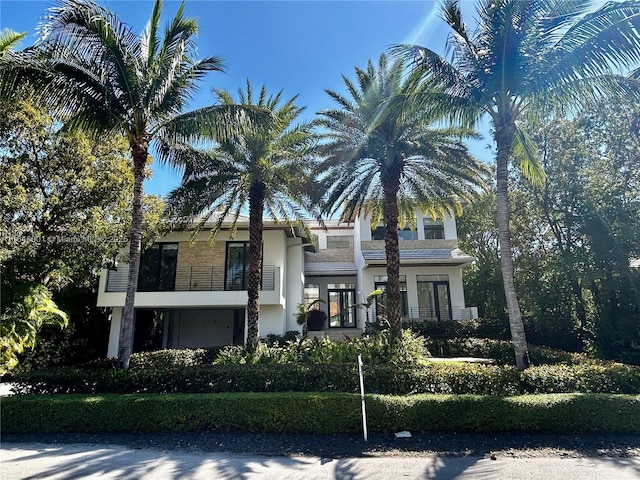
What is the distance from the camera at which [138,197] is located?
955cm

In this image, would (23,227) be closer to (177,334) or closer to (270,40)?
(270,40)

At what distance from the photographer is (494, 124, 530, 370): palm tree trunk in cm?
875

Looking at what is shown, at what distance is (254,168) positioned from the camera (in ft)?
41.4

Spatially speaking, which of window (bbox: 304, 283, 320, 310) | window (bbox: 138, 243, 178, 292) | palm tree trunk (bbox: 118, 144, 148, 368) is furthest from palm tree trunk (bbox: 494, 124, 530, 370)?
window (bbox: 304, 283, 320, 310)

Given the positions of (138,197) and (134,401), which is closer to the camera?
(134,401)

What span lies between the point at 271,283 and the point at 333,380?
9482mm

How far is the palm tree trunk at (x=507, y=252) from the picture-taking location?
8750mm

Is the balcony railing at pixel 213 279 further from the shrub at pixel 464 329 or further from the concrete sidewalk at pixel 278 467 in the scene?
the concrete sidewalk at pixel 278 467

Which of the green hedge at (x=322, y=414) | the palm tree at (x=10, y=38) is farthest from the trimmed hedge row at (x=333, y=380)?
the palm tree at (x=10, y=38)

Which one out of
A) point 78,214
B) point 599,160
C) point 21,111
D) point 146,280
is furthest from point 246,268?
point 599,160

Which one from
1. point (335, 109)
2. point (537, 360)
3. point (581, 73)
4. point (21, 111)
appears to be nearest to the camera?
point (581, 73)

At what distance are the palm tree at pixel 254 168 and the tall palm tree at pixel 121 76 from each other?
88.6 inches

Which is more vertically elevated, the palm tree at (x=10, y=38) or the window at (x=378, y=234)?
the palm tree at (x=10, y=38)

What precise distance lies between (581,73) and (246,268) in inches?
582
